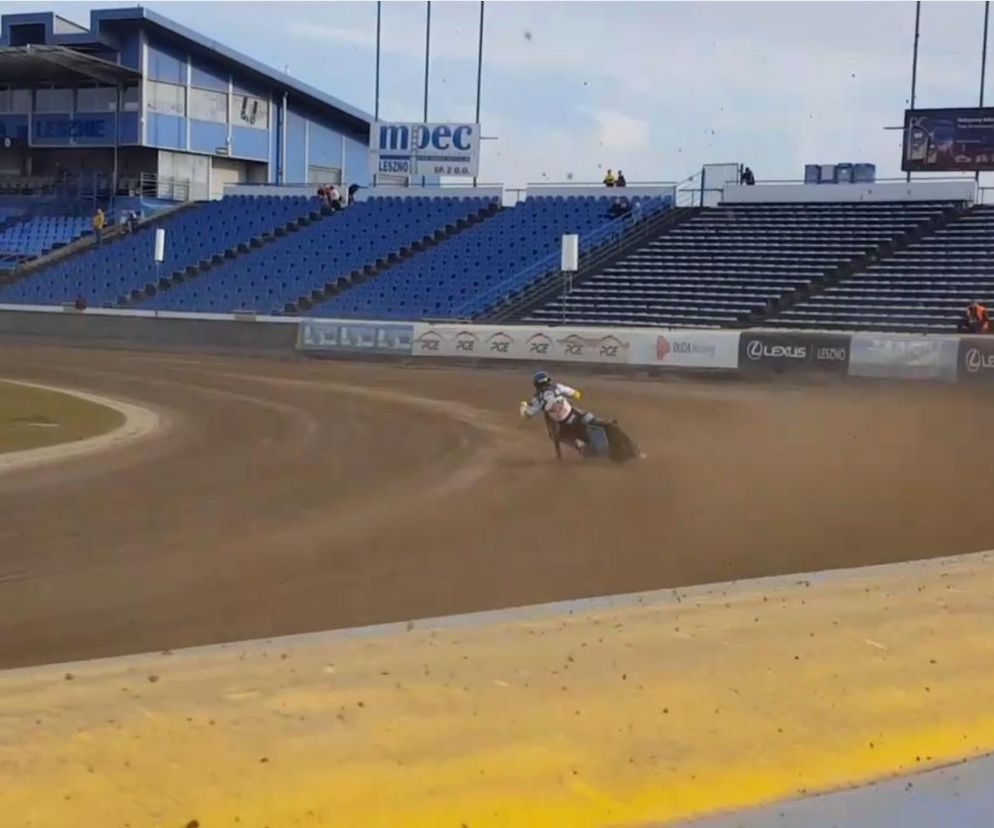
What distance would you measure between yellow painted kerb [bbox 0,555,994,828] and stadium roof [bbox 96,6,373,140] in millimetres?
56760

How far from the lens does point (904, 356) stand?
2850 centimetres

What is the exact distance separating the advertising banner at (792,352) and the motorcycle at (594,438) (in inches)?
526

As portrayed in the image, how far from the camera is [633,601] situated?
9.35 metres

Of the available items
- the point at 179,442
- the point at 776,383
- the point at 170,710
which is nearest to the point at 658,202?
the point at 776,383

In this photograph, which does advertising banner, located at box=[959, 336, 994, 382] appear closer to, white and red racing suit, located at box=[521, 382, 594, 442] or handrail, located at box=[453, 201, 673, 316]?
white and red racing suit, located at box=[521, 382, 594, 442]

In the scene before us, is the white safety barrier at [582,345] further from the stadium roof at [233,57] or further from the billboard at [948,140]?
the stadium roof at [233,57]

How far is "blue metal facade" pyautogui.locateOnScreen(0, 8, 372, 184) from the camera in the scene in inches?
2379

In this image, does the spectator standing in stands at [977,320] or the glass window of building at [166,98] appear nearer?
the spectator standing in stands at [977,320]

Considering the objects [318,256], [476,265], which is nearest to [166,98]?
[318,256]

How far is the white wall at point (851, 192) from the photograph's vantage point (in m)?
42.9

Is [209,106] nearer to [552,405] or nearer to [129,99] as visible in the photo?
[129,99]

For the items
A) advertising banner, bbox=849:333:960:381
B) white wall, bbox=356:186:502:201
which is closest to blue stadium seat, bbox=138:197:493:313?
white wall, bbox=356:186:502:201

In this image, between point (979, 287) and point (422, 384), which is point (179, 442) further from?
point (979, 287)

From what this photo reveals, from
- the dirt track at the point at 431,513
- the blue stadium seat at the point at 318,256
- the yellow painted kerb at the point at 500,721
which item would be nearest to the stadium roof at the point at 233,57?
the blue stadium seat at the point at 318,256
